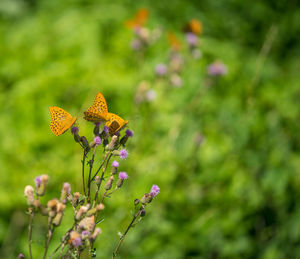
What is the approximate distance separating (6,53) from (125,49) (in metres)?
1.14

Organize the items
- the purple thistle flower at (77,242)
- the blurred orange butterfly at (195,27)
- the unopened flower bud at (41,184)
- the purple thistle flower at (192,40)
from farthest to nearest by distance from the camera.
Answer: the purple thistle flower at (192,40), the blurred orange butterfly at (195,27), the unopened flower bud at (41,184), the purple thistle flower at (77,242)

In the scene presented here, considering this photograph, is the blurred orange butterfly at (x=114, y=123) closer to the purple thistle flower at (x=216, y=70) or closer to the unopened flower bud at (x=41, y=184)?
the unopened flower bud at (x=41, y=184)

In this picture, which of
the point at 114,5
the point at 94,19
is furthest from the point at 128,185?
the point at 114,5

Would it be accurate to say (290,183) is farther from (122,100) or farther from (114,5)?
(114,5)

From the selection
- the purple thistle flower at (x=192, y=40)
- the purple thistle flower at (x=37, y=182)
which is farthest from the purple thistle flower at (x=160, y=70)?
the purple thistle flower at (x=37, y=182)

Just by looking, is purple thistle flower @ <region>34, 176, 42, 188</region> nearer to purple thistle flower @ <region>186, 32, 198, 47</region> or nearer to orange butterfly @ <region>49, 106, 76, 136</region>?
orange butterfly @ <region>49, 106, 76, 136</region>

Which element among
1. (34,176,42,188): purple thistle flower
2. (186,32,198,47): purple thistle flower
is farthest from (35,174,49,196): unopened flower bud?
(186,32,198,47): purple thistle flower

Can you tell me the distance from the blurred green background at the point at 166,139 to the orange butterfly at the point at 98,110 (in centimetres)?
76

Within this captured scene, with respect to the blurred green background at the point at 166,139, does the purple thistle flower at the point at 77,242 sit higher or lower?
lower

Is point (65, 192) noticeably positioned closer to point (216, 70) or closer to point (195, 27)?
point (195, 27)

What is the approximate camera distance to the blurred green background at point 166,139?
2.51 m

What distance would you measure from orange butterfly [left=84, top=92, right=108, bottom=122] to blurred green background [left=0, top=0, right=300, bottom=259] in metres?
0.76

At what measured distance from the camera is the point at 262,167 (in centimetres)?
276

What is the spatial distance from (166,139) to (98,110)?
1.68 meters
